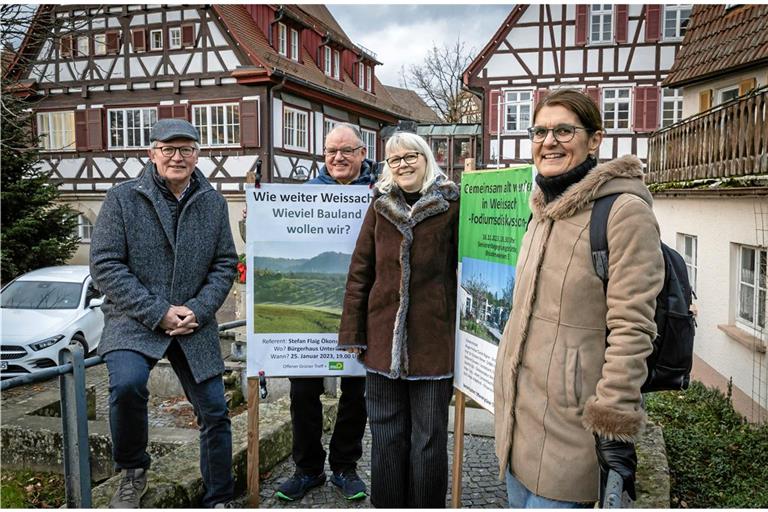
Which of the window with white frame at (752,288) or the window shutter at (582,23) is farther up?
the window shutter at (582,23)

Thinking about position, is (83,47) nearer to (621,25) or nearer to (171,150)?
(621,25)

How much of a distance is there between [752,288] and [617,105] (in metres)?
13.3

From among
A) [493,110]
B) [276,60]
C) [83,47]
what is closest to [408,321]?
[276,60]

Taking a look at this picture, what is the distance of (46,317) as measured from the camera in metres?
9.90

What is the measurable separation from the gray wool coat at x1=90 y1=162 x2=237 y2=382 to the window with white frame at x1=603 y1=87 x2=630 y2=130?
19579 millimetres

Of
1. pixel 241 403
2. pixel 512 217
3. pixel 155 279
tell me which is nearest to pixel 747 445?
pixel 512 217

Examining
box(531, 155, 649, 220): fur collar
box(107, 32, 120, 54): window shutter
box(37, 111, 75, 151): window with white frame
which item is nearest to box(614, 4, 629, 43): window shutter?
box(107, 32, 120, 54): window shutter

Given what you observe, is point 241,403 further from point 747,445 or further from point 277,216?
point 747,445

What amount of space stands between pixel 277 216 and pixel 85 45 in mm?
19313

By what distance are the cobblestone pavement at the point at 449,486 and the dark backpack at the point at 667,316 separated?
2.10m

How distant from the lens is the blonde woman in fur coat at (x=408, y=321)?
3.12 metres

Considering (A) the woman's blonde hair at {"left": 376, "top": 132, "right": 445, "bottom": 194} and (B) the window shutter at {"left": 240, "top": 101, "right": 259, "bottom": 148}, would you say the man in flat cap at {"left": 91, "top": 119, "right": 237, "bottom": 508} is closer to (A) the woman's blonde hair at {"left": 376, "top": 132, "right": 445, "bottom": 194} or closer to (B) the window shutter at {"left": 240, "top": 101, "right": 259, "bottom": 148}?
(A) the woman's blonde hair at {"left": 376, "top": 132, "right": 445, "bottom": 194}

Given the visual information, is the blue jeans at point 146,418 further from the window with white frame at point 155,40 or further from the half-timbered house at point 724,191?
the window with white frame at point 155,40

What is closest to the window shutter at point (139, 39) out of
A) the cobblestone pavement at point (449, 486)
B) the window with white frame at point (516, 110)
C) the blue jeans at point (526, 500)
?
the window with white frame at point (516, 110)
